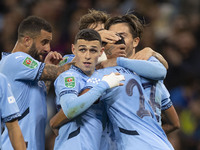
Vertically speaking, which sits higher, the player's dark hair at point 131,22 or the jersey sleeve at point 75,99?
the player's dark hair at point 131,22

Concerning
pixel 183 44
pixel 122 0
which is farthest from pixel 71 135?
pixel 122 0

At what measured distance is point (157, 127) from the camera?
5.00m

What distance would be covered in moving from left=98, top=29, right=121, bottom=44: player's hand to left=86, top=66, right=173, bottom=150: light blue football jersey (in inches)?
17.6

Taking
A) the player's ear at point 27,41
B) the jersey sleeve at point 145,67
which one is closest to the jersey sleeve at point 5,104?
the player's ear at point 27,41

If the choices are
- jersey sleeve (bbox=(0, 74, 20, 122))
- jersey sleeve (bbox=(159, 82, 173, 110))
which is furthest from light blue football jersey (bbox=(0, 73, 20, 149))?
jersey sleeve (bbox=(159, 82, 173, 110))

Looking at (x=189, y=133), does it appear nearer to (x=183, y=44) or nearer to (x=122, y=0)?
(x=183, y=44)

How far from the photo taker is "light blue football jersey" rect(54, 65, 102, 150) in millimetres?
4848

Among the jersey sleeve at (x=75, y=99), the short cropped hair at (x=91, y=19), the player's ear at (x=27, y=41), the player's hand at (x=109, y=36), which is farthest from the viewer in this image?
the short cropped hair at (x=91, y=19)

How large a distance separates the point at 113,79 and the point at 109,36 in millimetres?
685

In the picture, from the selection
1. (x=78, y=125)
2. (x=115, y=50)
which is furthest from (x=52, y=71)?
(x=78, y=125)

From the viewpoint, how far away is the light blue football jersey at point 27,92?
543 cm

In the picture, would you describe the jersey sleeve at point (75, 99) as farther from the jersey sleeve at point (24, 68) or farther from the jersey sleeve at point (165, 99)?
the jersey sleeve at point (165, 99)

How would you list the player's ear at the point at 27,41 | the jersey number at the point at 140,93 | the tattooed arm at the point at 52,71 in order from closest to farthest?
the jersey number at the point at 140,93 < the tattooed arm at the point at 52,71 < the player's ear at the point at 27,41

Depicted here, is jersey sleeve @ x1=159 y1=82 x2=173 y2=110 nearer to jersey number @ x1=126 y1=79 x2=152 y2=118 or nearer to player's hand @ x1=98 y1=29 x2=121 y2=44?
jersey number @ x1=126 y1=79 x2=152 y2=118
